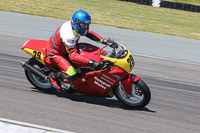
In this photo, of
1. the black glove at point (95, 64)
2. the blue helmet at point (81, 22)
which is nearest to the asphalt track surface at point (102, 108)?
the black glove at point (95, 64)

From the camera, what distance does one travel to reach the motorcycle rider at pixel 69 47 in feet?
19.4

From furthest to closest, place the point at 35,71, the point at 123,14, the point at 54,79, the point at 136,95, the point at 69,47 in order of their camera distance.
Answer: the point at 123,14
the point at 35,71
the point at 54,79
the point at 136,95
the point at 69,47

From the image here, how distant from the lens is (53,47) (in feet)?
20.7

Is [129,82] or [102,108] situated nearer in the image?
[129,82]

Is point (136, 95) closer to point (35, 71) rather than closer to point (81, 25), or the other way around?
point (81, 25)

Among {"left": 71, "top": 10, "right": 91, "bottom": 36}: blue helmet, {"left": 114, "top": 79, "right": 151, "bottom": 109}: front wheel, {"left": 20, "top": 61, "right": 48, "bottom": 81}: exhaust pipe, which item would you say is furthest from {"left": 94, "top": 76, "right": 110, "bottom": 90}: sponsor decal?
{"left": 20, "top": 61, "right": 48, "bottom": 81}: exhaust pipe

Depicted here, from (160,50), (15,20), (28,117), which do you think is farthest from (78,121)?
(15,20)

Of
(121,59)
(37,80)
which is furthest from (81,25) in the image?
(37,80)

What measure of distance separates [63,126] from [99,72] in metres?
1.34

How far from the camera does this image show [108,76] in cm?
599

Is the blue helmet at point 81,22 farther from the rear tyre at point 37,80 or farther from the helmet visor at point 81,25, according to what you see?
the rear tyre at point 37,80

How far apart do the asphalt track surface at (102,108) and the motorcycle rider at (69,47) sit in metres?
0.54

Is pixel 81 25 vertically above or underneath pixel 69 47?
above

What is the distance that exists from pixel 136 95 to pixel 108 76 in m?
0.61
